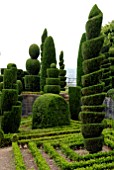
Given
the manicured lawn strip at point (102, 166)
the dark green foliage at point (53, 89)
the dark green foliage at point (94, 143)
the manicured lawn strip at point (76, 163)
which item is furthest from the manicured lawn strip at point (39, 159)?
the dark green foliage at point (53, 89)

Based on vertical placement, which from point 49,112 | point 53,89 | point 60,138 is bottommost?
point 60,138

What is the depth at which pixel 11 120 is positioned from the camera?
1712cm

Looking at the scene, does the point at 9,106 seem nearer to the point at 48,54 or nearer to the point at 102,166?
the point at 102,166

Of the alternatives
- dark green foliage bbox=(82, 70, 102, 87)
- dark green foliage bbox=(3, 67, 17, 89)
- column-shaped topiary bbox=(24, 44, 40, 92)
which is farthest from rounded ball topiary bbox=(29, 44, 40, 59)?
dark green foliage bbox=(82, 70, 102, 87)

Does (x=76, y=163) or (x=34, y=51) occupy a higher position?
(x=34, y=51)

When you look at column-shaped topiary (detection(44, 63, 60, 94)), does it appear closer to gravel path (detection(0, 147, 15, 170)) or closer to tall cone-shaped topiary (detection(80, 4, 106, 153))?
gravel path (detection(0, 147, 15, 170))

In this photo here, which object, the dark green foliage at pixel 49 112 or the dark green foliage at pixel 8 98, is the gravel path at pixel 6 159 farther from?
the dark green foliage at pixel 49 112

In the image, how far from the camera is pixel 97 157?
1116cm

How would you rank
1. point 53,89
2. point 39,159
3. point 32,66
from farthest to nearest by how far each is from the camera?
point 32,66 < point 53,89 < point 39,159

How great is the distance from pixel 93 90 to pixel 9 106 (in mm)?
7220

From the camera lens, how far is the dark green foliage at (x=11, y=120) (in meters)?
17.0

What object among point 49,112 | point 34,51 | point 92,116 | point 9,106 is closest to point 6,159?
point 92,116

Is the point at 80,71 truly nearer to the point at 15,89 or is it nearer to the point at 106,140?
the point at 15,89

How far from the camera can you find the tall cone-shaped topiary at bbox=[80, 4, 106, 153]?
37.4 feet
